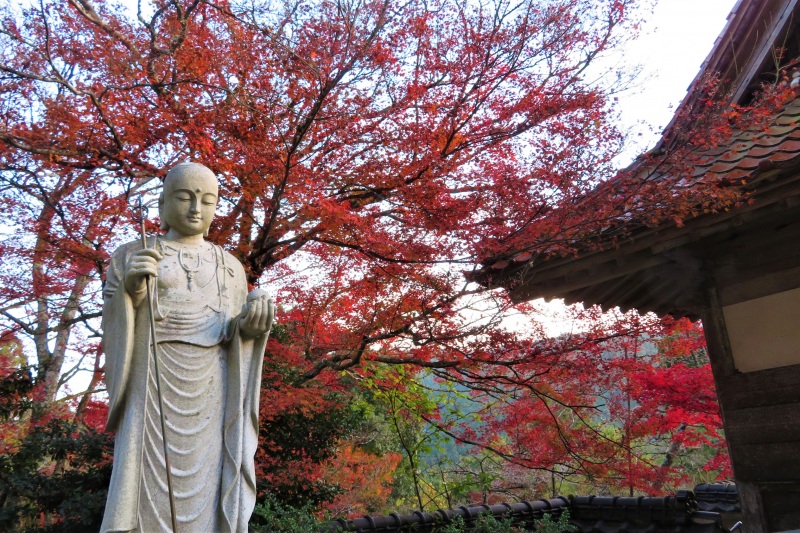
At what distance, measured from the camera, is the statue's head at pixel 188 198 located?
134 inches

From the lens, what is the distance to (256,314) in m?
3.25

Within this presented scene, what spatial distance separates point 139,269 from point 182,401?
26.6 inches

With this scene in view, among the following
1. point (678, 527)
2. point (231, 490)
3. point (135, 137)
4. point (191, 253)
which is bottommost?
point (678, 527)

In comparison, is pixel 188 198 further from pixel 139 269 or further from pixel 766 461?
pixel 766 461

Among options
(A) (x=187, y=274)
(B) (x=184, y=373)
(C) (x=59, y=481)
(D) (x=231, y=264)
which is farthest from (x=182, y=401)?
(C) (x=59, y=481)

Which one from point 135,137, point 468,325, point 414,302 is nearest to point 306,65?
point 135,137

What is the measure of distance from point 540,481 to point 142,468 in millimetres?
12587

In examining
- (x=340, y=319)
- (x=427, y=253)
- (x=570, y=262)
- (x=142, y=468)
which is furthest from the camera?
(x=340, y=319)

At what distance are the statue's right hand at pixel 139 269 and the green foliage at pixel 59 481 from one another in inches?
187

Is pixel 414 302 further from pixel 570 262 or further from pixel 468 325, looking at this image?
pixel 570 262

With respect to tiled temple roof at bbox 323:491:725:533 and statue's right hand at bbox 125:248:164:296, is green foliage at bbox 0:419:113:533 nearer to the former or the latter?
tiled temple roof at bbox 323:491:725:533

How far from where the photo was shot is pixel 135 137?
6.58m

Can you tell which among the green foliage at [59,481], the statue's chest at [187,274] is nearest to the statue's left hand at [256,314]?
the statue's chest at [187,274]

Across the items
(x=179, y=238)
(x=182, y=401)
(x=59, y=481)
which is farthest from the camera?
(x=59, y=481)
